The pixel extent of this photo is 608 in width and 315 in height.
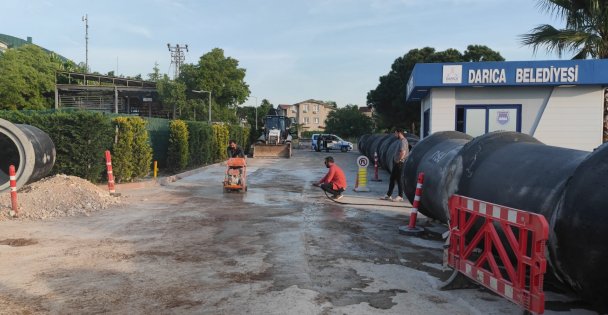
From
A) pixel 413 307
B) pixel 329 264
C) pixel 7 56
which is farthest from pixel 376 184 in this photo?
pixel 7 56

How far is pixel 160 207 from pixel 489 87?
12.3m

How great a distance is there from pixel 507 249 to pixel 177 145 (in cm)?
1671

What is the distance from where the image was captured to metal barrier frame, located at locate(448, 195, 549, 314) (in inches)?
164

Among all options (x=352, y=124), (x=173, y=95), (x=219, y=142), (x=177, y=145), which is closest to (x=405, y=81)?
(x=219, y=142)

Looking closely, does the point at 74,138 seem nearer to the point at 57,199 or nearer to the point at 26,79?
the point at 57,199

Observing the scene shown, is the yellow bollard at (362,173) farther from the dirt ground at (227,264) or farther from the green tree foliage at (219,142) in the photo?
the green tree foliage at (219,142)

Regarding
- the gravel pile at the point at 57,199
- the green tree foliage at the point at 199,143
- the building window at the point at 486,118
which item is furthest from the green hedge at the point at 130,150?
the building window at the point at 486,118

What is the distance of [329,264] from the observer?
257 inches

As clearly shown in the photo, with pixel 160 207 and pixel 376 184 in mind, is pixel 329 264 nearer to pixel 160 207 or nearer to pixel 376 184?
pixel 160 207

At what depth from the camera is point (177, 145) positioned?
65.6 feet

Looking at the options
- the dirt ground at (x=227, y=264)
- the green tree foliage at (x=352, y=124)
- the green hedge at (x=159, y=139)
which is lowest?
the dirt ground at (x=227, y=264)

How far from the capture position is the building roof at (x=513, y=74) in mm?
16297

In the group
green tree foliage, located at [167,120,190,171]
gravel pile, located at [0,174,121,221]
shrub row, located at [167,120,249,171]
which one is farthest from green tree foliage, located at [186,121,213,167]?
gravel pile, located at [0,174,121,221]

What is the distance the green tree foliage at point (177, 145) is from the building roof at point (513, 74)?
9575mm
